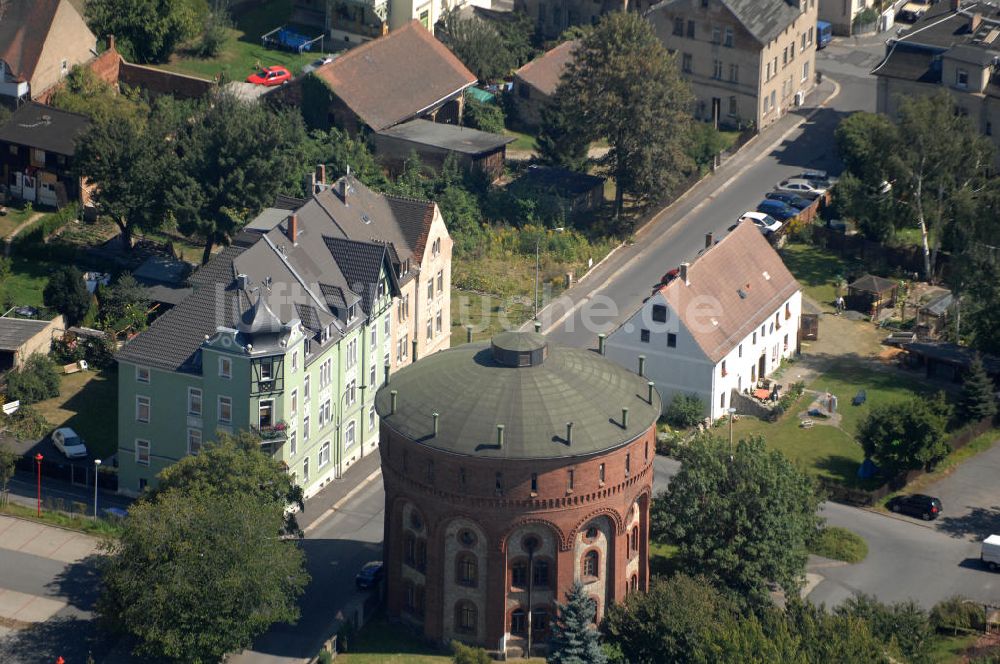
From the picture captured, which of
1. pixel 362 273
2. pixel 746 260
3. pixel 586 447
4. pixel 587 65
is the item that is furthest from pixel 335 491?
pixel 587 65

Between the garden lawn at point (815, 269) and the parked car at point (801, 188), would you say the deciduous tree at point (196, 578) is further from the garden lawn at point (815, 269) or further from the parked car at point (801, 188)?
the parked car at point (801, 188)

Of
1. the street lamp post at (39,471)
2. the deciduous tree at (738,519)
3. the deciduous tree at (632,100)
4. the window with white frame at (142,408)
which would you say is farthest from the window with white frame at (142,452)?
the deciduous tree at (632,100)

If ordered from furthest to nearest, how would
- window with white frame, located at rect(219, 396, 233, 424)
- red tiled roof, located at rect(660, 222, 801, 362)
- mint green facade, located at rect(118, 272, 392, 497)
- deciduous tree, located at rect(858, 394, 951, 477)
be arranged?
red tiled roof, located at rect(660, 222, 801, 362) → deciduous tree, located at rect(858, 394, 951, 477) → window with white frame, located at rect(219, 396, 233, 424) → mint green facade, located at rect(118, 272, 392, 497)

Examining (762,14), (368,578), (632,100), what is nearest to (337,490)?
(368,578)

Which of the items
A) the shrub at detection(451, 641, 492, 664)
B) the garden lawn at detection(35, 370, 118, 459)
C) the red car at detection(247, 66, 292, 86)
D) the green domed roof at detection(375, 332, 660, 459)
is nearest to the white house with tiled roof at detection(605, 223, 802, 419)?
the green domed roof at detection(375, 332, 660, 459)

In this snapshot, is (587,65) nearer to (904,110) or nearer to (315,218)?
(904,110)

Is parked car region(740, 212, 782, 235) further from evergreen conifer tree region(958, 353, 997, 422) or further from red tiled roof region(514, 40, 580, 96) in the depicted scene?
evergreen conifer tree region(958, 353, 997, 422)

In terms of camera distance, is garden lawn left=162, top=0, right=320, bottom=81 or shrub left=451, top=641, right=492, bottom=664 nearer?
shrub left=451, top=641, right=492, bottom=664
